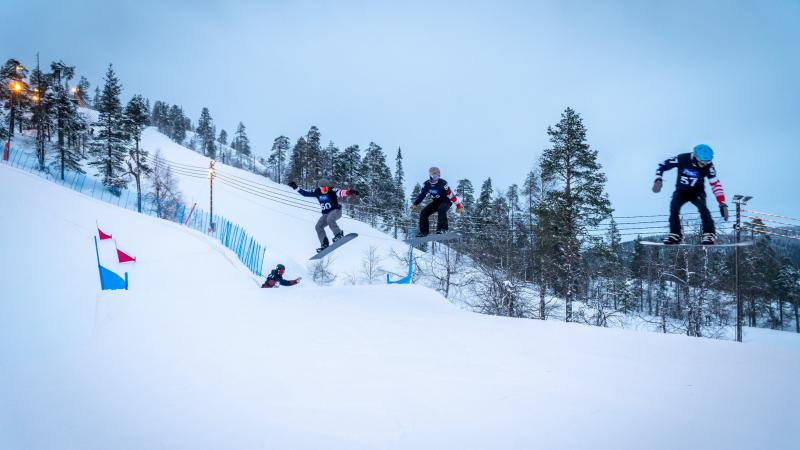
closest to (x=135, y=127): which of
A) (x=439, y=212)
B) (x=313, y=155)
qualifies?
(x=313, y=155)

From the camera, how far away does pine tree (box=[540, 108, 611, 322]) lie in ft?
59.5

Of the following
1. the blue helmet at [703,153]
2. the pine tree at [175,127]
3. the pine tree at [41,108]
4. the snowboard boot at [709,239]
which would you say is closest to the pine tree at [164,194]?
the pine tree at [41,108]

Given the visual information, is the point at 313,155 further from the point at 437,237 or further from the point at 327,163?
the point at 437,237

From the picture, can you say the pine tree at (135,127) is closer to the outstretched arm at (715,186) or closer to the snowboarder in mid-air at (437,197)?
the snowboarder in mid-air at (437,197)

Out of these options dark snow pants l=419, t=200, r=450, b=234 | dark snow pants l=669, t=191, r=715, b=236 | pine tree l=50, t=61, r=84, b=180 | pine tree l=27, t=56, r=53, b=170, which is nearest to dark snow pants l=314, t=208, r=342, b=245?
dark snow pants l=419, t=200, r=450, b=234

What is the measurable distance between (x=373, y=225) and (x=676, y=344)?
155 ft

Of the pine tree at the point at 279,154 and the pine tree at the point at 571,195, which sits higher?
the pine tree at the point at 279,154

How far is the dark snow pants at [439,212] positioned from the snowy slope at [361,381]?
2.76 m

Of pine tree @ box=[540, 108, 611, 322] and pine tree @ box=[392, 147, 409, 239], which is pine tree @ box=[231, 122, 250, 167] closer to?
pine tree @ box=[392, 147, 409, 239]

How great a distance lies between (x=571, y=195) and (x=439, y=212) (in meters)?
12.6

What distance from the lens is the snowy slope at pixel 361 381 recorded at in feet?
9.53

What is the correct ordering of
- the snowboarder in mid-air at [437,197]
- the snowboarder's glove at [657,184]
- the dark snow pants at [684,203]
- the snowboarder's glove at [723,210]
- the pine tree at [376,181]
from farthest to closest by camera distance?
the pine tree at [376,181] → the snowboarder in mid-air at [437,197] → the snowboarder's glove at [657,184] → the dark snow pants at [684,203] → the snowboarder's glove at [723,210]

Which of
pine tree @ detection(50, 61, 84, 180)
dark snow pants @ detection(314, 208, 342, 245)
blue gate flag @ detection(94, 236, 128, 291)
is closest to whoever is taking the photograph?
blue gate flag @ detection(94, 236, 128, 291)

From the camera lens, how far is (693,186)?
5.95 metres
